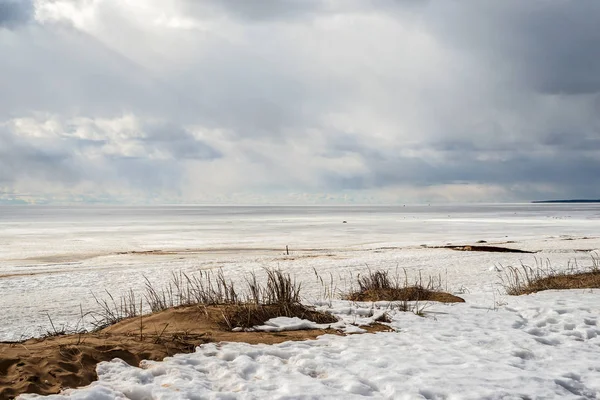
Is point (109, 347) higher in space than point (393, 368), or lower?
higher

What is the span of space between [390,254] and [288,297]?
1809 cm

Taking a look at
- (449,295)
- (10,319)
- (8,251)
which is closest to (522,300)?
(449,295)

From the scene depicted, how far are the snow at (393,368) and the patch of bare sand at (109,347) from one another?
0.26 metres

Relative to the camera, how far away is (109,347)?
7.07 metres

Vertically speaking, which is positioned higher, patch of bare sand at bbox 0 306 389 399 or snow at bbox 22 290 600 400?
patch of bare sand at bbox 0 306 389 399

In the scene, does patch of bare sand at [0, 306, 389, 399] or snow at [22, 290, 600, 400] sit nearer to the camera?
patch of bare sand at [0, 306, 389, 399]

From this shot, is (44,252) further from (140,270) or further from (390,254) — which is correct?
(390,254)

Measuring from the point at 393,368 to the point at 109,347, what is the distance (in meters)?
3.47

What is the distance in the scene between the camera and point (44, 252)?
32688 millimetres

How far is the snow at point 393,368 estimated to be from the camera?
20.2ft

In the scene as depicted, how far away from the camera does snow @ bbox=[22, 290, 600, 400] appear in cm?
616

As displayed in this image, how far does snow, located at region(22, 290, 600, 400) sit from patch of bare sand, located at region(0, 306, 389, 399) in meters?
0.26

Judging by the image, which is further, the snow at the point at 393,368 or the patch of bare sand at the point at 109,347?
the snow at the point at 393,368

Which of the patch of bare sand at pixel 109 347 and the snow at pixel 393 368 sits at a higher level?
the patch of bare sand at pixel 109 347
